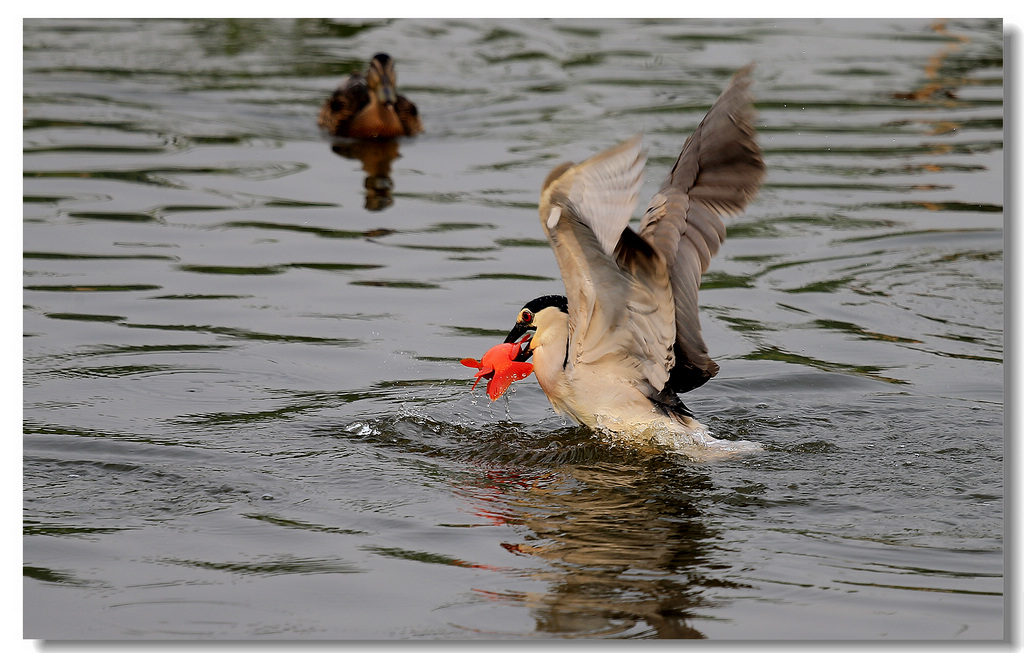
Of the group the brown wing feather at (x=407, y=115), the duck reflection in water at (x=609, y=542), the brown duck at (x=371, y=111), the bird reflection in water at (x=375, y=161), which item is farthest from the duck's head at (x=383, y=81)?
the duck reflection in water at (x=609, y=542)

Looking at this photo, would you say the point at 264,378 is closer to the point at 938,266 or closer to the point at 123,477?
the point at 123,477

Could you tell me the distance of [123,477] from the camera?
5.80 meters

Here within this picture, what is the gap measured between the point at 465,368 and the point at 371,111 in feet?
17.5

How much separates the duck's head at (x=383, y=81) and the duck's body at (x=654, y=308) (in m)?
5.88

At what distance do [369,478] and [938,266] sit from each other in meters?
4.84

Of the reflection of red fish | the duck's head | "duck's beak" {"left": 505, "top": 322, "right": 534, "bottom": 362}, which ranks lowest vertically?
the reflection of red fish

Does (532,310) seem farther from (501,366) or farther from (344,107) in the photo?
(344,107)

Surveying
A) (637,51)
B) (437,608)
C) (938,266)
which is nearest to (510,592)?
(437,608)

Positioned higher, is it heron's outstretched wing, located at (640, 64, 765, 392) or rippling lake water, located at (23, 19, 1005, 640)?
heron's outstretched wing, located at (640, 64, 765, 392)

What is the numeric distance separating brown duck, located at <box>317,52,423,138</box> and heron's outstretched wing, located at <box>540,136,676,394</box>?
641 centimetres

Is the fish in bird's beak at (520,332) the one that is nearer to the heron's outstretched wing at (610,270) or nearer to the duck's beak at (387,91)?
the heron's outstretched wing at (610,270)

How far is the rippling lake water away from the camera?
482 centimetres

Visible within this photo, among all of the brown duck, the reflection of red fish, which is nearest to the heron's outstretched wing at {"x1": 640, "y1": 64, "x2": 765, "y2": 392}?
the reflection of red fish

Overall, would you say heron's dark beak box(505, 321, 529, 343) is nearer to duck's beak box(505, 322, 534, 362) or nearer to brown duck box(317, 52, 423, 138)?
duck's beak box(505, 322, 534, 362)
